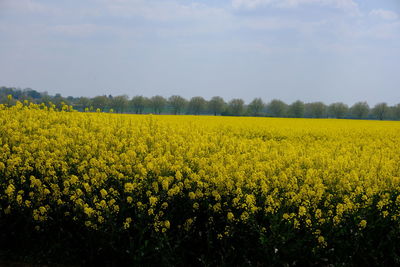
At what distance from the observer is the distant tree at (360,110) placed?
276 feet

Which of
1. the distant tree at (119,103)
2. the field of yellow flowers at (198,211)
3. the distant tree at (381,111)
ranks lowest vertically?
the field of yellow flowers at (198,211)

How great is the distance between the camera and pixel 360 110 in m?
84.1

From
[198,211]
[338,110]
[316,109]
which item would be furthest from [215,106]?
[198,211]

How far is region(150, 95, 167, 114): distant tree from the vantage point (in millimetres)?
76488

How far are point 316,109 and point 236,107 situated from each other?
21.5 meters

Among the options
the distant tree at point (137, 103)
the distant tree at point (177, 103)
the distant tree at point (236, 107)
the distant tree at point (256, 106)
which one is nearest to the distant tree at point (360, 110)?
the distant tree at point (256, 106)

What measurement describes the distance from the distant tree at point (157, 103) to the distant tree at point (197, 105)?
6306 mm

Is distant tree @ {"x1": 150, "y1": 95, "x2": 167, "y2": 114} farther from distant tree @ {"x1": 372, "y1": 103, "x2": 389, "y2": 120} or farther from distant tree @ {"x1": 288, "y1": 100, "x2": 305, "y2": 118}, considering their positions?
distant tree @ {"x1": 372, "y1": 103, "x2": 389, "y2": 120}

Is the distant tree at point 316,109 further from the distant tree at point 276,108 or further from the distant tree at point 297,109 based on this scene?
the distant tree at point 276,108

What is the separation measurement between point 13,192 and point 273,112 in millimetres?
84615

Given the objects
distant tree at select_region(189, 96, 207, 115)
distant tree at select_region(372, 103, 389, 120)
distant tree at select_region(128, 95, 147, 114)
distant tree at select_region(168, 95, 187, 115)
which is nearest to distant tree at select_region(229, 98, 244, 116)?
distant tree at select_region(189, 96, 207, 115)

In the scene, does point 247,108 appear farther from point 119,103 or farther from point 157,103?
point 119,103

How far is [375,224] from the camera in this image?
17.3 ft

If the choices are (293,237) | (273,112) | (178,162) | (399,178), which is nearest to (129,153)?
(178,162)
